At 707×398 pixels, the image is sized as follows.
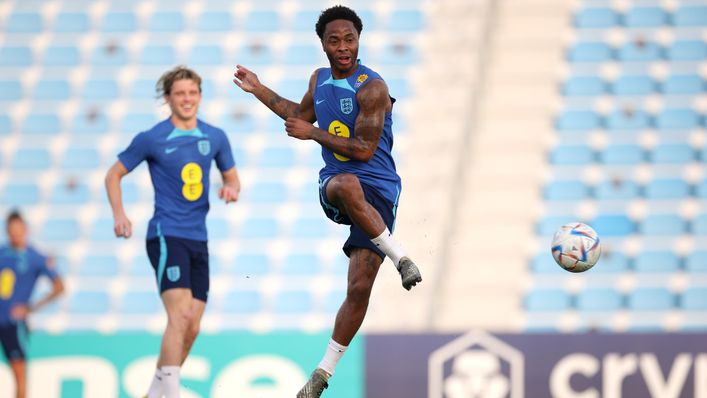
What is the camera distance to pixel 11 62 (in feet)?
54.6

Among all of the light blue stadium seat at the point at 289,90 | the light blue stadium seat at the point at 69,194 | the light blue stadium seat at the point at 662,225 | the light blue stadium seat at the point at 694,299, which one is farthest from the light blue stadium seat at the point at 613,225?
the light blue stadium seat at the point at 69,194

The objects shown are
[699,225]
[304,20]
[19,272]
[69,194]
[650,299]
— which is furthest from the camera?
[304,20]

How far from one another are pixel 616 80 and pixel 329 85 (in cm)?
1055

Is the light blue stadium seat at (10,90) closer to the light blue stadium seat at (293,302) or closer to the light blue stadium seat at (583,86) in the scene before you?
the light blue stadium seat at (293,302)

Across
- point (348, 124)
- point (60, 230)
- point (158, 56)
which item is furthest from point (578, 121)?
point (348, 124)

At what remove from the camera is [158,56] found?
16.4 metres

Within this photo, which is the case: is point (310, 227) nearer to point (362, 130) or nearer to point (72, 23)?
point (72, 23)

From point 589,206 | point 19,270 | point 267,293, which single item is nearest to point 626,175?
point 589,206

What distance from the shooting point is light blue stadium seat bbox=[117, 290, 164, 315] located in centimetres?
1432

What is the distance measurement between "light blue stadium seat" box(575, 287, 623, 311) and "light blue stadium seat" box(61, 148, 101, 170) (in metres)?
7.29

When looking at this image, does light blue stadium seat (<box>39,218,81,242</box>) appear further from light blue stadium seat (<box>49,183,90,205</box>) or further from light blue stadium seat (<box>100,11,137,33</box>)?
light blue stadium seat (<box>100,11,137,33</box>)

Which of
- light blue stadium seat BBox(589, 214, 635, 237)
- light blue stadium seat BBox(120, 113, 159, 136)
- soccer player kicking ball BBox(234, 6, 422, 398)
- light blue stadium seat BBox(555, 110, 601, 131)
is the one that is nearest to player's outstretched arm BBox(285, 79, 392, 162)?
soccer player kicking ball BBox(234, 6, 422, 398)

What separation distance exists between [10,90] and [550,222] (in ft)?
28.2

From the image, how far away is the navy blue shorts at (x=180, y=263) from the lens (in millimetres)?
6758
